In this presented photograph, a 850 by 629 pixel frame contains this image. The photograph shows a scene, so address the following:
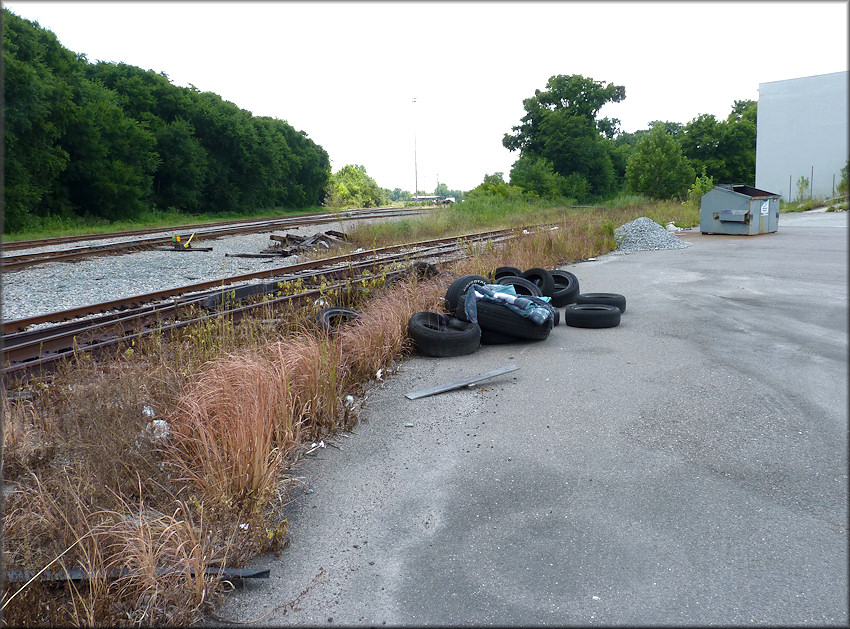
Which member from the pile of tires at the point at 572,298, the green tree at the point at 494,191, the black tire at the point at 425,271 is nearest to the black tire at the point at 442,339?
the pile of tires at the point at 572,298

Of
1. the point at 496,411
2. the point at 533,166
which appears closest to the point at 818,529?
the point at 496,411

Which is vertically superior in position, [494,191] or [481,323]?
[494,191]

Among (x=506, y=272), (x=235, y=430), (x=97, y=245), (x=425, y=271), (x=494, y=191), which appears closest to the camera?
(x=235, y=430)

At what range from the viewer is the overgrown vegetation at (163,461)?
11.3 ft

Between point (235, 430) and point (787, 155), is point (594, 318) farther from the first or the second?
point (787, 155)

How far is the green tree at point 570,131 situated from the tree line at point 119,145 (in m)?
25.2

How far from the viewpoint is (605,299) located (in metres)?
10.7

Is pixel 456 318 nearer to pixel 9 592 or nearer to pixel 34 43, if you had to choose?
pixel 9 592

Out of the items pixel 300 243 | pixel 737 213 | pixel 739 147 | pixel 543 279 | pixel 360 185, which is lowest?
pixel 543 279

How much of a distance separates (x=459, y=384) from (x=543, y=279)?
515 cm

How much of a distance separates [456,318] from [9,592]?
21.2ft

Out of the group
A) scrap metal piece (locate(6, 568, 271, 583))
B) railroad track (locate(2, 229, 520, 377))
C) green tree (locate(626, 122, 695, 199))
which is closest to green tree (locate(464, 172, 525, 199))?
green tree (locate(626, 122, 695, 199))

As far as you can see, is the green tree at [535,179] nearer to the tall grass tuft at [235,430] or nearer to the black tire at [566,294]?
the black tire at [566,294]

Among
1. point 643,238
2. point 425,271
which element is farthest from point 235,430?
point 643,238
